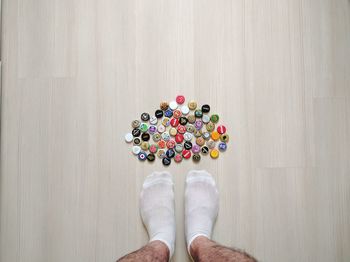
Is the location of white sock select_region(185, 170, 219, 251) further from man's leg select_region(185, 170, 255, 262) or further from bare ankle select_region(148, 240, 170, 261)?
bare ankle select_region(148, 240, 170, 261)

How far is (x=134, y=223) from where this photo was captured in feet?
3.83

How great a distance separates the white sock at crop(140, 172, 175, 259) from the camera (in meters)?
1.12

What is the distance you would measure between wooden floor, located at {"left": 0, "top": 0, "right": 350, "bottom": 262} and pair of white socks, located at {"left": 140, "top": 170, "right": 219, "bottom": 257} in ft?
0.11

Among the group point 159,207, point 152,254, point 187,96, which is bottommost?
point 152,254

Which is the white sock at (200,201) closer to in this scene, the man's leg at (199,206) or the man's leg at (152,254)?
the man's leg at (199,206)

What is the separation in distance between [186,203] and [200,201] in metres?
0.05

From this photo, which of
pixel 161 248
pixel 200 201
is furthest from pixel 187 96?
pixel 161 248

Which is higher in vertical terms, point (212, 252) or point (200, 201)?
point (200, 201)

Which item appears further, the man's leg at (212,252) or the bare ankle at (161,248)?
the bare ankle at (161,248)

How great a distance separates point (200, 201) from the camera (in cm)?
115

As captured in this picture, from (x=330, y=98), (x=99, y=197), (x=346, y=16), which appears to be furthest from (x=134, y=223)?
(x=346, y=16)

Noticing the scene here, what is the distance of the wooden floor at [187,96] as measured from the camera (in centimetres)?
117

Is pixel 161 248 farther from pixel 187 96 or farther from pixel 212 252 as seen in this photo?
pixel 187 96

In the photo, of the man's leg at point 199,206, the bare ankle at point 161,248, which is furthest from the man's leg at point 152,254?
the man's leg at point 199,206
